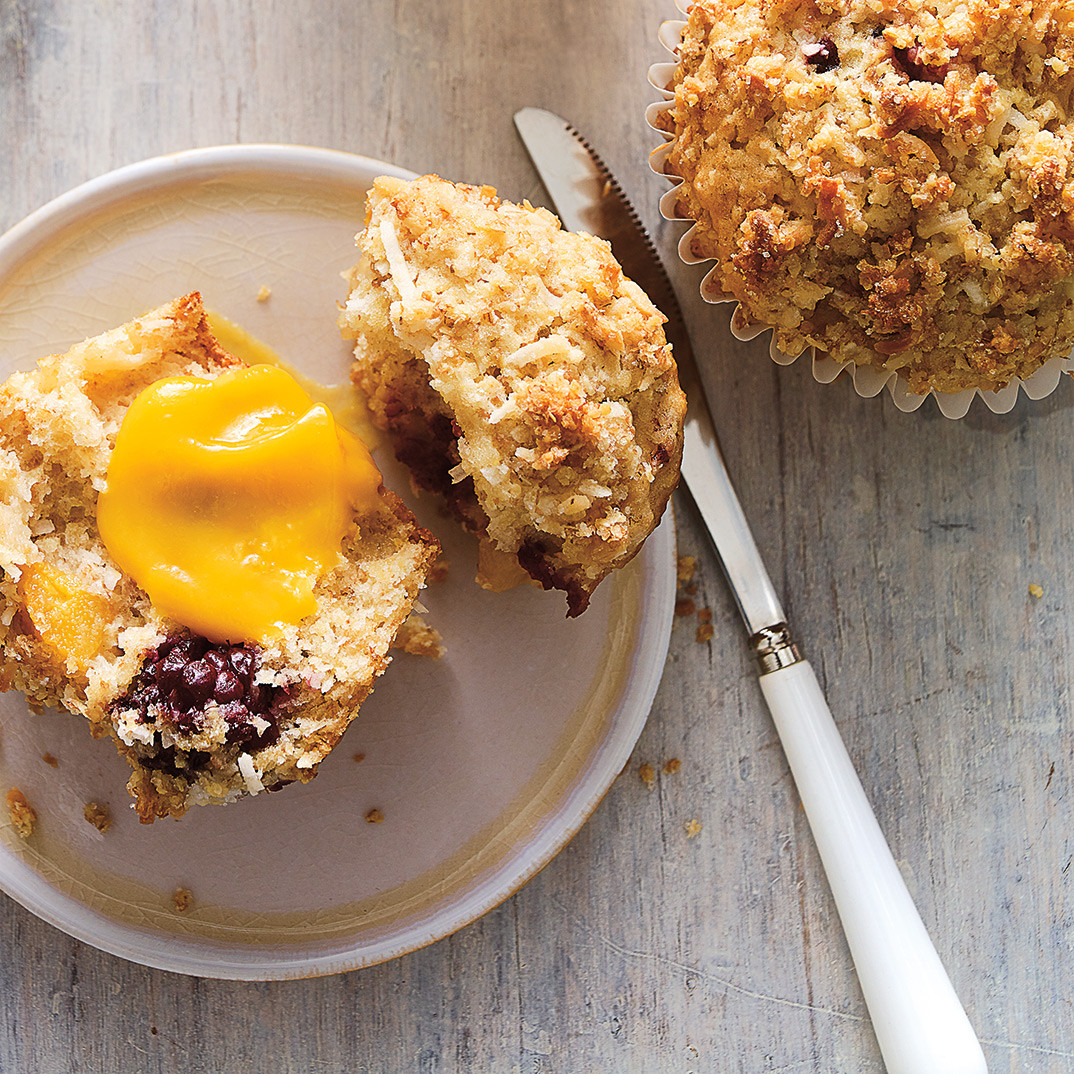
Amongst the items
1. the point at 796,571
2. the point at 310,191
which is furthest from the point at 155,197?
the point at 796,571

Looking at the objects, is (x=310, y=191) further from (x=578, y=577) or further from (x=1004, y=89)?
(x=1004, y=89)

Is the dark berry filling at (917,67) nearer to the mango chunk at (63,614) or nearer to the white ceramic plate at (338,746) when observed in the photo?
the white ceramic plate at (338,746)

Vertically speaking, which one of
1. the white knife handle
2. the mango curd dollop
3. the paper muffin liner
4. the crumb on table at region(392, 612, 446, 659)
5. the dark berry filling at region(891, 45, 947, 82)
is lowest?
the white knife handle

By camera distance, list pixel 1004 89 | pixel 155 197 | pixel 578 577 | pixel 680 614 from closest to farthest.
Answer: pixel 1004 89 → pixel 578 577 → pixel 155 197 → pixel 680 614

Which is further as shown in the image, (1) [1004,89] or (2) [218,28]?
(2) [218,28]

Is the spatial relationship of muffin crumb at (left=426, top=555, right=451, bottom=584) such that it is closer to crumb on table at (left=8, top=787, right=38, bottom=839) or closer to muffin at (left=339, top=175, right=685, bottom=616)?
muffin at (left=339, top=175, right=685, bottom=616)

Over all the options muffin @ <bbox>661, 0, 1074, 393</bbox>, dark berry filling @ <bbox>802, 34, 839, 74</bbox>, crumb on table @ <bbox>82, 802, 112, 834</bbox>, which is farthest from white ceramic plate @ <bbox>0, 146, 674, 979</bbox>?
dark berry filling @ <bbox>802, 34, 839, 74</bbox>

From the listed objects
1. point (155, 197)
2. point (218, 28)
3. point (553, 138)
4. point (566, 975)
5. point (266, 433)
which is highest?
point (218, 28)
